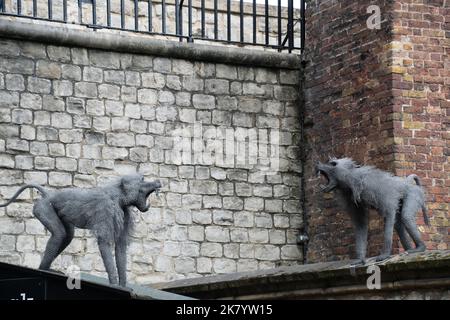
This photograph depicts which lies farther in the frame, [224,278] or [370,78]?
[370,78]

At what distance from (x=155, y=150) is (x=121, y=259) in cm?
439

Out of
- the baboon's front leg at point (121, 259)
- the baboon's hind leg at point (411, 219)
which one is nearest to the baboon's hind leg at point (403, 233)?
the baboon's hind leg at point (411, 219)

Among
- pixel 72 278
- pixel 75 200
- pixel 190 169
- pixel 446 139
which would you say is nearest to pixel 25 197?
pixel 190 169

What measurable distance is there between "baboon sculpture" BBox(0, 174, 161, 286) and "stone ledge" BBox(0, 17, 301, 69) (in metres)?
3.71

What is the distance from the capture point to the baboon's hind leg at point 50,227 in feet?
46.8

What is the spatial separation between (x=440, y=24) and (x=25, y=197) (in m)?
4.81

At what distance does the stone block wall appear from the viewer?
57.7 feet

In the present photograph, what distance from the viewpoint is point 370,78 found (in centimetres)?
1773

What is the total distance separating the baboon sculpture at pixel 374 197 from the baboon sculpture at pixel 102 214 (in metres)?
1.64

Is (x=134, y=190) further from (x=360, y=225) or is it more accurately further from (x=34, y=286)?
(x=34, y=286)
